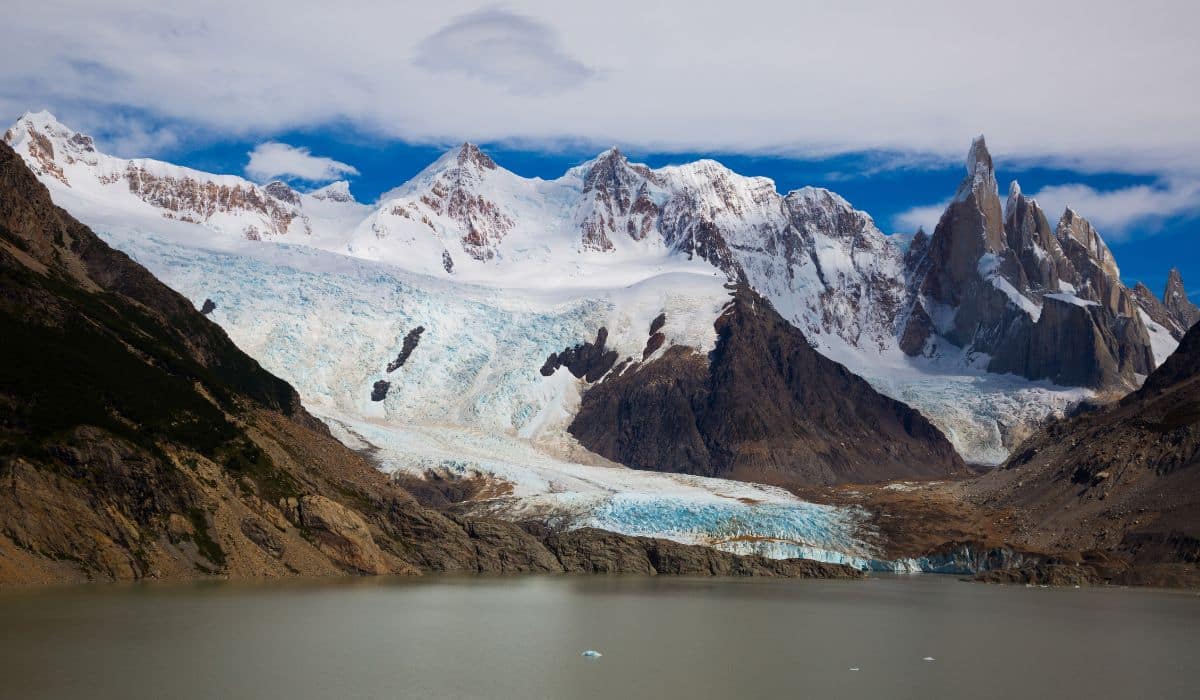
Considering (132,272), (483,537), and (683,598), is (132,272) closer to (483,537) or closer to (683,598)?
(483,537)

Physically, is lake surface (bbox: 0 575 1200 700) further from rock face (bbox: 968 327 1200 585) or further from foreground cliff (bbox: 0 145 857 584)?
rock face (bbox: 968 327 1200 585)

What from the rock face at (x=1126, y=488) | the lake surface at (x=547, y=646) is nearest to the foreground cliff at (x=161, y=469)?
the lake surface at (x=547, y=646)

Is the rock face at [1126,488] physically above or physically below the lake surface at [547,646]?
above

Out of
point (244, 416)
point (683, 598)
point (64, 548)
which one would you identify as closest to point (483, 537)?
point (244, 416)

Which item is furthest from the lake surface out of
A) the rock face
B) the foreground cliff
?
the rock face

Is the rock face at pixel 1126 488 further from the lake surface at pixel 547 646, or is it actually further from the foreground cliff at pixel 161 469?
the lake surface at pixel 547 646

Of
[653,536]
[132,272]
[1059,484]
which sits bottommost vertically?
[653,536]

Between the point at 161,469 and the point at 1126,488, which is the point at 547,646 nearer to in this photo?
the point at 161,469

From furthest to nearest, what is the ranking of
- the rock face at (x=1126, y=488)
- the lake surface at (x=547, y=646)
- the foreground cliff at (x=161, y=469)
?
1. the rock face at (x=1126, y=488)
2. the foreground cliff at (x=161, y=469)
3. the lake surface at (x=547, y=646)
